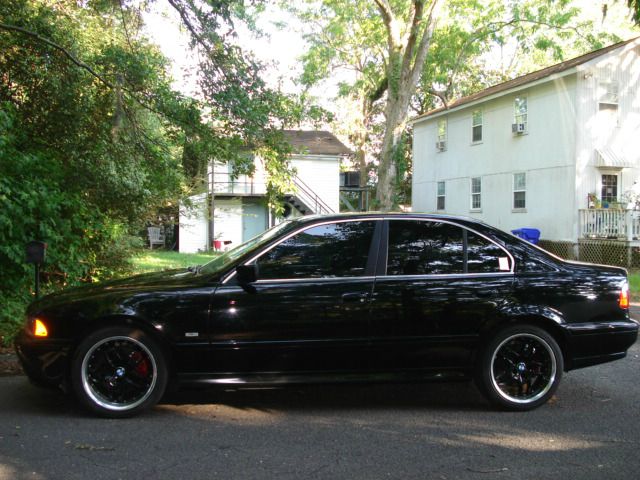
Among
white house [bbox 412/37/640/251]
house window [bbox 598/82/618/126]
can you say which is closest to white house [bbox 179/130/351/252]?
white house [bbox 412/37/640/251]

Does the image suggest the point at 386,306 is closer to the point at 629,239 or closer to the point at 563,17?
the point at 629,239

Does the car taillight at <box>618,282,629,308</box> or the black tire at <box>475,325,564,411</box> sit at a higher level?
the car taillight at <box>618,282,629,308</box>

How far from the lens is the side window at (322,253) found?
4.90 m

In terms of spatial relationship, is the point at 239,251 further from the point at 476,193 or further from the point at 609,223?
the point at 476,193

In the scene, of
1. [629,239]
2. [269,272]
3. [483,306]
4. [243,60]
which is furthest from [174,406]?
[629,239]

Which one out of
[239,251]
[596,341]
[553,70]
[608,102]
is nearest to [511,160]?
[553,70]

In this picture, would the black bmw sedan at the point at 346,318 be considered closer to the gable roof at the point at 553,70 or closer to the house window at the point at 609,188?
the house window at the point at 609,188

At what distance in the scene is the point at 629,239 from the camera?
58.7 ft

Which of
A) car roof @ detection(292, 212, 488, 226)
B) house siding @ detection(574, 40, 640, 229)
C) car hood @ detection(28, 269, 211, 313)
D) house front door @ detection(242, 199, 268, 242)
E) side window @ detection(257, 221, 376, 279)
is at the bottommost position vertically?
car hood @ detection(28, 269, 211, 313)

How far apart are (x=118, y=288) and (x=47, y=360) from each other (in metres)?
0.75

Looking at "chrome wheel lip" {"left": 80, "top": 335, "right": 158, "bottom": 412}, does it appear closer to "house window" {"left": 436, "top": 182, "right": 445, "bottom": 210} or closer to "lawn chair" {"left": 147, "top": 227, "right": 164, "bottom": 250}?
"house window" {"left": 436, "top": 182, "right": 445, "bottom": 210}

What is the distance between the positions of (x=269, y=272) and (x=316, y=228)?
556 mm

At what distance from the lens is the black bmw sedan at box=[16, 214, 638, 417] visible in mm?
4664

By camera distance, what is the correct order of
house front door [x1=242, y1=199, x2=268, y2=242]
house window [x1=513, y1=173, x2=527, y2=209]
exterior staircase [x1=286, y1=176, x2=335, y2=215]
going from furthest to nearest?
house front door [x1=242, y1=199, x2=268, y2=242] → exterior staircase [x1=286, y1=176, x2=335, y2=215] → house window [x1=513, y1=173, x2=527, y2=209]
